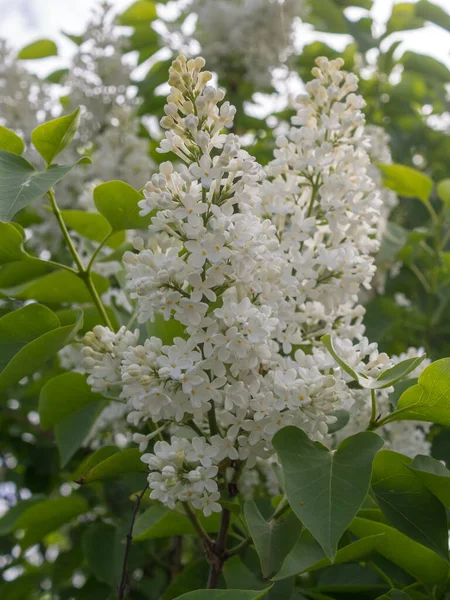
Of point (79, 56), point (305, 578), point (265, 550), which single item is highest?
point (265, 550)

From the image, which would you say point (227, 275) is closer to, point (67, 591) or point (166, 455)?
point (166, 455)

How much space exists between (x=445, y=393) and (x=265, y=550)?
325mm

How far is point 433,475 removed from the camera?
95 cm

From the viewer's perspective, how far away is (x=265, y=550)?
95 cm

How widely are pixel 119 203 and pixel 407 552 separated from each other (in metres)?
0.70

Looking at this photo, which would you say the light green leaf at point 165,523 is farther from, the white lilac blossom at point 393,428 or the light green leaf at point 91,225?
the light green leaf at point 91,225

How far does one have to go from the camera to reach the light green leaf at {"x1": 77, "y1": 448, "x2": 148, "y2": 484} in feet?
3.48

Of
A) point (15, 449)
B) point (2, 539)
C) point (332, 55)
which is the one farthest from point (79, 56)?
point (2, 539)

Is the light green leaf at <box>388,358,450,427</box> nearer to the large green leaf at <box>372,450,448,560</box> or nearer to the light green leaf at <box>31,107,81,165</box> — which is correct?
the large green leaf at <box>372,450,448,560</box>

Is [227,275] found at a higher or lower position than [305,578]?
higher

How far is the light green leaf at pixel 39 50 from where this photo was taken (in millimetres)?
2789

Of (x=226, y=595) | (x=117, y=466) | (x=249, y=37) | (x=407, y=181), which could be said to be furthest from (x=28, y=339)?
(x=249, y=37)

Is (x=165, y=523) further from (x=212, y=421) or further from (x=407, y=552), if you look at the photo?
(x=407, y=552)

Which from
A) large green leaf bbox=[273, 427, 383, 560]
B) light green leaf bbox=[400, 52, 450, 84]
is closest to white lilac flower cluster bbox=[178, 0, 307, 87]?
light green leaf bbox=[400, 52, 450, 84]
